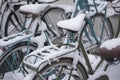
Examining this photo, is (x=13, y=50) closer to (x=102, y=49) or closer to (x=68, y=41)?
(x=68, y=41)

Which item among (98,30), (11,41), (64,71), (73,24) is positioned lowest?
(98,30)

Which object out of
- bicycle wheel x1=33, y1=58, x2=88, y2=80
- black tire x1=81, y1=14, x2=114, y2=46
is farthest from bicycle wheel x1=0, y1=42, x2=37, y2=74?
black tire x1=81, y1=14, x2=114, y2=46

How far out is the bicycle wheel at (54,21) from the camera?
149 inches

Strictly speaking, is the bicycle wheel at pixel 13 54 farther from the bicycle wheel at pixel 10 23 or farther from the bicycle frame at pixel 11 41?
the bicycle wheel at pixel 10 23

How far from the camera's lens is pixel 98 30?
4910 mm

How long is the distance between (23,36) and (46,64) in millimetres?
756

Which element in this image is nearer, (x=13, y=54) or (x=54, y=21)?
(x=13, y=54)

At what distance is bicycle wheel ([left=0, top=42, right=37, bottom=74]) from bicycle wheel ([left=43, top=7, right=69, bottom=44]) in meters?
0.34

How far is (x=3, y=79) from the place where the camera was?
3.96 meters

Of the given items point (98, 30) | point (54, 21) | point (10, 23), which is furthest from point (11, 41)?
point (54, 21)

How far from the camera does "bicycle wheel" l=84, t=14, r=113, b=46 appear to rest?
4.11 m

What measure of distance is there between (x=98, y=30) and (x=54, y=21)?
95cm

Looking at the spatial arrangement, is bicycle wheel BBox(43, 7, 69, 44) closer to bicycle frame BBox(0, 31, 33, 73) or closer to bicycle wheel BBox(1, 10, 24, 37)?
bicycle frame BBox(0, 31, 33, 73)

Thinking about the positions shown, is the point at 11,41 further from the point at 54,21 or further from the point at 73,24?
the point at 54,21
